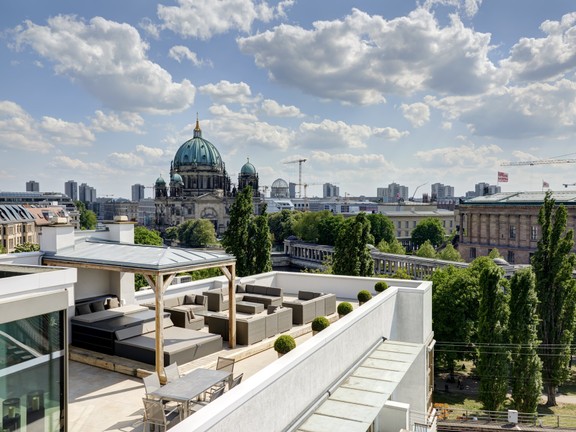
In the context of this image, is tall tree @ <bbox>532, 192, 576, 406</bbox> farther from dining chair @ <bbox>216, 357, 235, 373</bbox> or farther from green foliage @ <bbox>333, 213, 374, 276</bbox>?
dining chair @ <bbox>216, 357, 235, 373</bbox>

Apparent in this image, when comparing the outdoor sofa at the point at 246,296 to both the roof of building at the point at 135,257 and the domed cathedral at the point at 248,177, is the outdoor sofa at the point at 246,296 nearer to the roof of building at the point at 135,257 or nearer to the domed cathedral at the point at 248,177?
the roof of building at the point at 135,257

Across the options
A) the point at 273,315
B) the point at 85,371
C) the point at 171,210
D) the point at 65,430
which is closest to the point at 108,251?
the point at 85,371

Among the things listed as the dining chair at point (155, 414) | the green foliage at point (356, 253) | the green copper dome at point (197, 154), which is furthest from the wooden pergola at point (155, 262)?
the green copper dome at point (197, 154)

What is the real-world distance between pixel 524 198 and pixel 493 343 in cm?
6331

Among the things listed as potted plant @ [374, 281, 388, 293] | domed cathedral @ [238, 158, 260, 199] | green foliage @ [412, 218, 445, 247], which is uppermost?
domed cathedral @ [238, 158, 260, 199]

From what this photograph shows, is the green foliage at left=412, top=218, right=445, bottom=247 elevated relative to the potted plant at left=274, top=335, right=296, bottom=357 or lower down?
lower down

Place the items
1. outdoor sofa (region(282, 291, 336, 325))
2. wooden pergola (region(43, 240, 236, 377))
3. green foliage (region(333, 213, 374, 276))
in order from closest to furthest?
wooden pergola (region(43, 240, 236, 377)) → outdoor sofa (region(282, 291, 336, 325)) → green foliage (region(333, 213, 374, 276))

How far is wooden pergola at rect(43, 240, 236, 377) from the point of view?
11203 millimetres

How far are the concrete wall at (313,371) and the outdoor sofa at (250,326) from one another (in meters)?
2.95

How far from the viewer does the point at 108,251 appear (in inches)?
531

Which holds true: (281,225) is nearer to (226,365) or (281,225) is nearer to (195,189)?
(195,189)

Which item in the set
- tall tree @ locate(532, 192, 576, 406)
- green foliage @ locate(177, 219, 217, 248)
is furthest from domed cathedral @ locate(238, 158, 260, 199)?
tall tree @ locate(532, 192, 576, 406)

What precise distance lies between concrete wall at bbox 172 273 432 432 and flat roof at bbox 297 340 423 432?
0.25m

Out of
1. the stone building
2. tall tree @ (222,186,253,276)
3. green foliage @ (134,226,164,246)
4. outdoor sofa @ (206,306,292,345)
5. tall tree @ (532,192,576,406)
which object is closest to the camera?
outdoor sofa @ (206,306,292,345)
